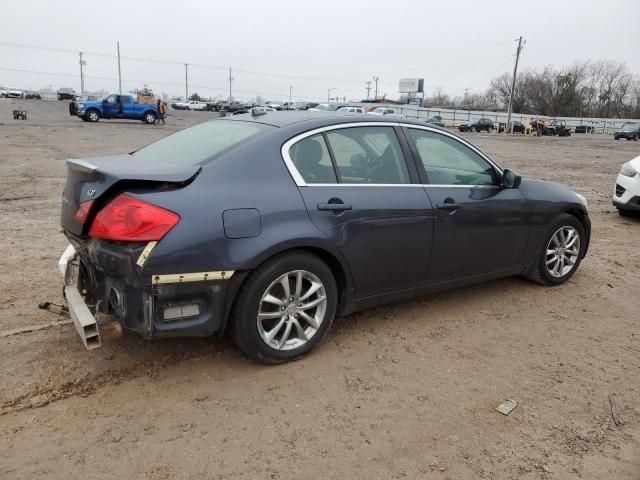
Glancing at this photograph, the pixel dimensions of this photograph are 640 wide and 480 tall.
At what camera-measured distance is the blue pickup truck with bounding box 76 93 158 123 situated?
3297cm

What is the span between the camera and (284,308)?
3266mm

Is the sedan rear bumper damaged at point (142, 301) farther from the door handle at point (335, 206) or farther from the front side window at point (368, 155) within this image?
the front side window at point (368, 155)

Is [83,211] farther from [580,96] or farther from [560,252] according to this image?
[580,96]

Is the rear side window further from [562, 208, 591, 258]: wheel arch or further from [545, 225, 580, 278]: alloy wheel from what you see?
[562, 208, 591, 258]: wheel arch

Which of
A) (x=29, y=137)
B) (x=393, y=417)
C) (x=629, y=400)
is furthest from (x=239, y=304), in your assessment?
(x=29, y=137)

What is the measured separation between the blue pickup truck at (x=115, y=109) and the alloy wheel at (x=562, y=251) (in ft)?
110

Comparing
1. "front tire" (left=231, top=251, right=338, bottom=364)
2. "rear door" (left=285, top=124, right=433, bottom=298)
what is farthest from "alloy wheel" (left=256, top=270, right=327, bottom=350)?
"rear door" (left=285, top=124, right=433, bottom=298)

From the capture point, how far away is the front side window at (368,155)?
11.8ft

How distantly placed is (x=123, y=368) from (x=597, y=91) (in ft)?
361

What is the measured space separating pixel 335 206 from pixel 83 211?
4.97 feet

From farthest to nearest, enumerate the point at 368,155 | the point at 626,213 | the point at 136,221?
the point at 626,213, the point at 368,155, the point at 136,221

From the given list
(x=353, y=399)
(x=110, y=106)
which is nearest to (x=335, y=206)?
(x=353, y=399)

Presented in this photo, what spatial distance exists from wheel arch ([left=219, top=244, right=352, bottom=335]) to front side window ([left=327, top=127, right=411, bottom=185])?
531 millimetres

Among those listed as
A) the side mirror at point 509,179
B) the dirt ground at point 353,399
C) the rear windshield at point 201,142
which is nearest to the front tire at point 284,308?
the dirt ground at point 353,399
